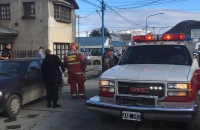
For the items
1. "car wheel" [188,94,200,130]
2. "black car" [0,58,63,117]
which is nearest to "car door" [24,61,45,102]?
Answer: "black car" [0,58,63,117]

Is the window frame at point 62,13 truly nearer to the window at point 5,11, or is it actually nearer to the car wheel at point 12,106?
the window at point 5,11

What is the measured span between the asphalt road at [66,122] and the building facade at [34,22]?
1230 centimetres

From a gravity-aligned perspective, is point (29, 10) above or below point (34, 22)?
above

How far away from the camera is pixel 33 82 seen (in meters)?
7.26

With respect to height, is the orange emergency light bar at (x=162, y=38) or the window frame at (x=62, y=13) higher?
the window frame at (x=62, y=13)

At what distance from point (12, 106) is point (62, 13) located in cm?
1495


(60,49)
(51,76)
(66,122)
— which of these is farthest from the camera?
(60,49)

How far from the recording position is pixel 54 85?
7.21m

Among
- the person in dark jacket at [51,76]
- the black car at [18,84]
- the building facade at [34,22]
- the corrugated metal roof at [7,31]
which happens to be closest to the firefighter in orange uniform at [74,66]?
the person in dark jacket at [51,76]

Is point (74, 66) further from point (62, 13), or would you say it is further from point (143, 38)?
point (62, 13)

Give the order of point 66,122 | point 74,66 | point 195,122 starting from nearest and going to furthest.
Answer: point 195,122 → point 66,122 → point 74,66

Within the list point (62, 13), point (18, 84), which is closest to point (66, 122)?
point (18, 84)

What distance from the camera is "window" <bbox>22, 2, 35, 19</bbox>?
746 inches

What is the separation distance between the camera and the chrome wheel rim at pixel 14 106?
20.6 ft
